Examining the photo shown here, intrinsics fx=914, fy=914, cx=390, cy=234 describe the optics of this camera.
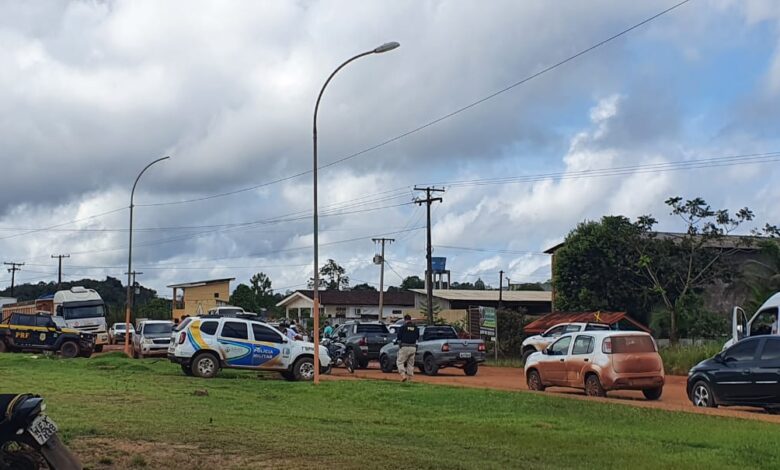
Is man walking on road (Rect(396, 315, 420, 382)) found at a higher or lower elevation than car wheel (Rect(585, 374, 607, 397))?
higher

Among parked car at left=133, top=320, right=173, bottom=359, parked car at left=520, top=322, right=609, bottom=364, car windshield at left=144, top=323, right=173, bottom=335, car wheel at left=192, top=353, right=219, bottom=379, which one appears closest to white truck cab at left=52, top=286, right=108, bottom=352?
parked car at left=133, top=320, right=173, bottom=359

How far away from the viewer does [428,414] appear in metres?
16.5

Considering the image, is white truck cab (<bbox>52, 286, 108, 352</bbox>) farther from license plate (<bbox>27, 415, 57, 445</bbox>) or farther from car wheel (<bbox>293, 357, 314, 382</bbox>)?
license plate (<bbox>27, 415, 57, 445</bbox>)

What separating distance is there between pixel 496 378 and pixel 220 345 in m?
9.60

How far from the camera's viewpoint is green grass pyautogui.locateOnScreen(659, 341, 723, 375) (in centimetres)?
3203

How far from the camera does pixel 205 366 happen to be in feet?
81.6

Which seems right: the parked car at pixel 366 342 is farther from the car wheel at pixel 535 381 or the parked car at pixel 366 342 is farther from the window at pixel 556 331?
the car wheel at pixel 535 381

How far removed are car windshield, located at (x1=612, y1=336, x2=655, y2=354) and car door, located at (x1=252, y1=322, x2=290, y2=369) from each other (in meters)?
9.32

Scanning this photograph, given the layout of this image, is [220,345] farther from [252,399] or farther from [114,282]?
[114,282]

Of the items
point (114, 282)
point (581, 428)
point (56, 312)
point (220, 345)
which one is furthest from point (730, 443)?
point (114, 282)

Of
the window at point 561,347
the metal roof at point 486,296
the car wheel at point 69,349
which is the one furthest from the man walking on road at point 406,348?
the metal roof at point 486,296

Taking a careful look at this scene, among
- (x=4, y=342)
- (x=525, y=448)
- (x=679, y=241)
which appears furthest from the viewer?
(x=679, y=241)

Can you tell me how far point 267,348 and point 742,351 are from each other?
41.2 ft

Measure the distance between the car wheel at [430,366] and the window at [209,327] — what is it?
7.79m
